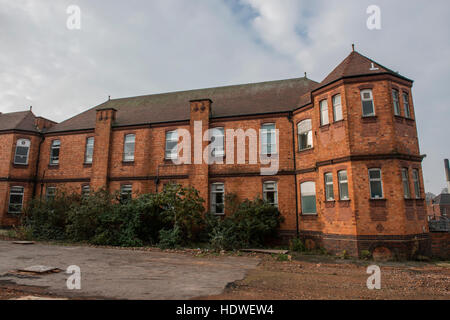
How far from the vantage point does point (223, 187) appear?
1739 centimetres

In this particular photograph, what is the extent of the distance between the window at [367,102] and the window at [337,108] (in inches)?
40.3

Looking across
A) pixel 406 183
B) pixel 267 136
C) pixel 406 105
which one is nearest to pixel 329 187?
pixel 406 183

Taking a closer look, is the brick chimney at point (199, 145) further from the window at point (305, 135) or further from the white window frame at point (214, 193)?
the window at point (305, 135)

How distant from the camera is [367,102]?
43.6ft

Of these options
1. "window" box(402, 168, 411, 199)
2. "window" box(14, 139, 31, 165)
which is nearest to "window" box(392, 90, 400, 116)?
"window" box(402, 168, 411, 199)

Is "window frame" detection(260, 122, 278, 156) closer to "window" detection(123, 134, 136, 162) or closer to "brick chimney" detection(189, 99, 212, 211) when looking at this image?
"brick chimney" detection(189, 99, 212, 211)

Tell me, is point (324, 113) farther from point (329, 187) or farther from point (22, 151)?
point (22, 151)

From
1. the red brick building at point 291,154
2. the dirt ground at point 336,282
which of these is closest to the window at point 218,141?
the red brick building at point 291,154

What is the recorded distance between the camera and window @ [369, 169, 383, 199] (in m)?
12.4

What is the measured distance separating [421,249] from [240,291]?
9.72 meters

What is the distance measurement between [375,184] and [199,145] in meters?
10.2

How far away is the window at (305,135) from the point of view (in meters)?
15.8
